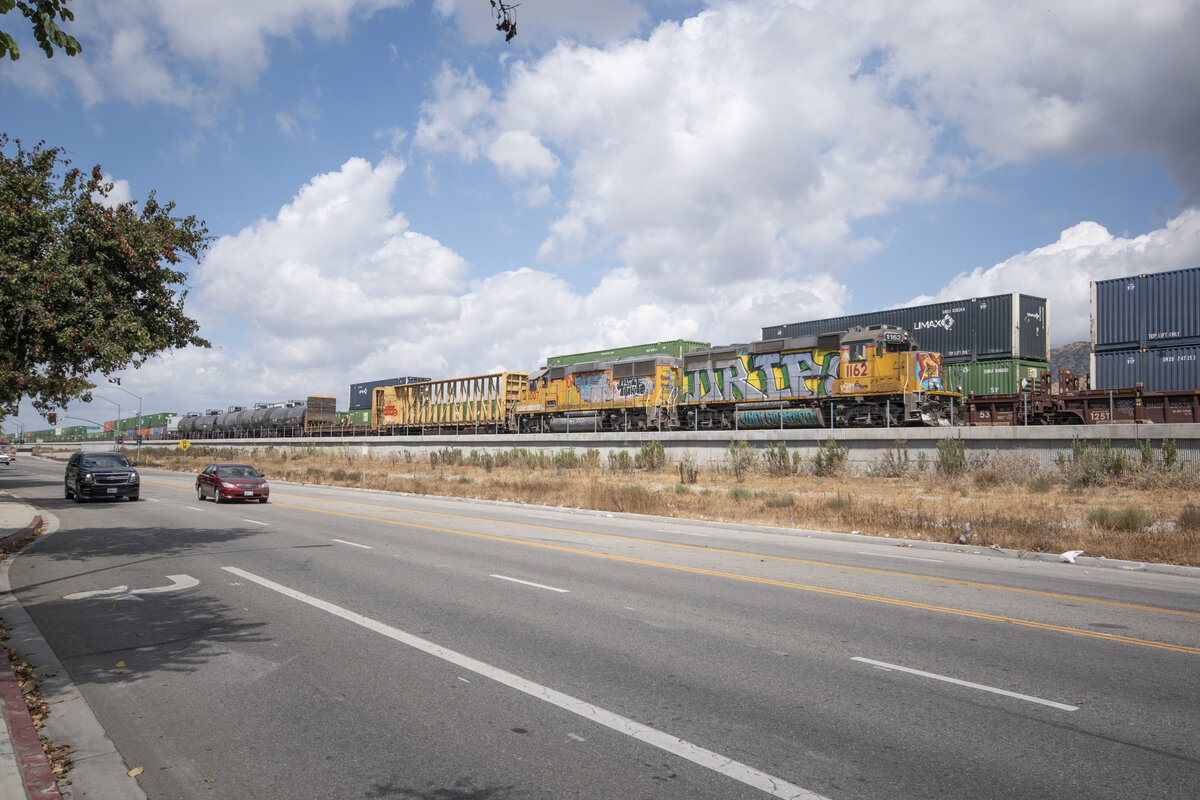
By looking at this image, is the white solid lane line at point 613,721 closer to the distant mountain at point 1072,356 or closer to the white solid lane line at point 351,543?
the white solid lane line at point 351,543

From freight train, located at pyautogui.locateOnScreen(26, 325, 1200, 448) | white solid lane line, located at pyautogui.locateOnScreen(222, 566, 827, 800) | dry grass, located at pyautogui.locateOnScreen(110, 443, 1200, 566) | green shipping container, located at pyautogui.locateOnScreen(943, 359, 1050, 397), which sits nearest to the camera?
white solid lane line, located at pyautogui.locateOnScreen(222, 566, 827, 800)

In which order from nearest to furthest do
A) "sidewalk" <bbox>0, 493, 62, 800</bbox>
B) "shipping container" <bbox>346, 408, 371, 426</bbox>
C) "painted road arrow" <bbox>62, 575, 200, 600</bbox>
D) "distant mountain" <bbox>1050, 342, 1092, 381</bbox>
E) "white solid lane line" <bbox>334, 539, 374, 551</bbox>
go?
"sidewalk" <bbox>0, 493, 62, 800</bbox>
"painted road arrow" <bbox>62, 575, 200, 600</bbox>
"white solid lane line" <bbox>334, 539, 374, 551</bbox>
"shipping container" <bbox>346, 408, 371, 426</bbox>
"distant mountain" <bbox>1050, 342, 1092, 381</bbox>

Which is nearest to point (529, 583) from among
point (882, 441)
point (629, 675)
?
point (629, 675)

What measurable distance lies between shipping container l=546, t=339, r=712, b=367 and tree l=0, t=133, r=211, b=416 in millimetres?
26536

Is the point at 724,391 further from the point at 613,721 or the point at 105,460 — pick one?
the point at 613,721

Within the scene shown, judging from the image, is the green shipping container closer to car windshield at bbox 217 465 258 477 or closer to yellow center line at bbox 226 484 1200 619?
yellow center line at bbox 226 484 1200 619

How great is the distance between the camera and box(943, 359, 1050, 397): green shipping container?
1150 inches

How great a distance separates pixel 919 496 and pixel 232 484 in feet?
72.1

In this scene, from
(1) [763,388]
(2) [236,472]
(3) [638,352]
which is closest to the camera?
(2) [236,472]

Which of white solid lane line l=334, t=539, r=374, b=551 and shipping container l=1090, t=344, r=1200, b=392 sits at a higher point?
shipping container l=1090, t=344, r=1200, b=392

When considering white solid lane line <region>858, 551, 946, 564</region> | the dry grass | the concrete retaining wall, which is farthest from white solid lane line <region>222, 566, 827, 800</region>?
the concrete retaining wall

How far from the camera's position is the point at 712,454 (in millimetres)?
31578

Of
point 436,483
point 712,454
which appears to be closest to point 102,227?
point 436,483

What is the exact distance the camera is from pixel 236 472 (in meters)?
25.7
